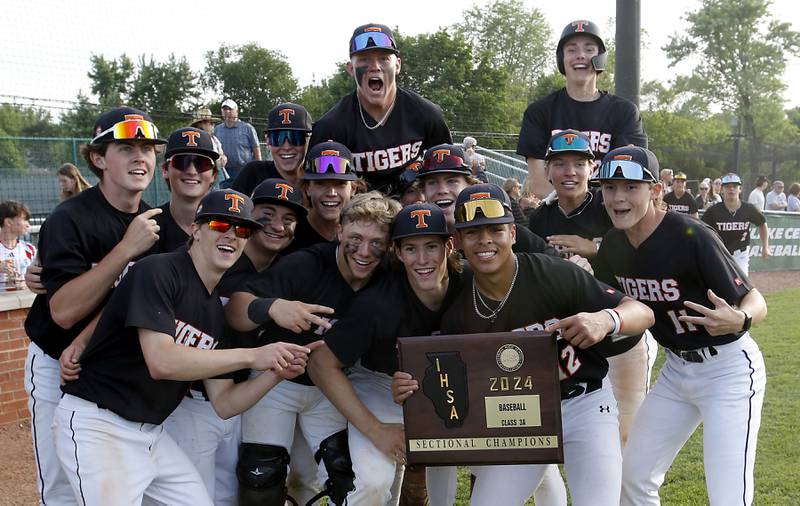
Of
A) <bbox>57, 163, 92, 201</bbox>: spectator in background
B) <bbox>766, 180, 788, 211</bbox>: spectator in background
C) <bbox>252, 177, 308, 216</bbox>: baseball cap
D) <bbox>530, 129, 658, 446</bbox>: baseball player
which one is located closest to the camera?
<bbox>252, 177, 308, 216</bbox>: baseball cap

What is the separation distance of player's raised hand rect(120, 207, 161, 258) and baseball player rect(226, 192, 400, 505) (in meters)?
0.61

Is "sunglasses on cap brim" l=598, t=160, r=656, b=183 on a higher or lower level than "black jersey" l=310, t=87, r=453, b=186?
lower

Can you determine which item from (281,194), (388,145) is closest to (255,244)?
(281,194)

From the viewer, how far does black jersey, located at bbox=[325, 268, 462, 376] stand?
3.95 metres

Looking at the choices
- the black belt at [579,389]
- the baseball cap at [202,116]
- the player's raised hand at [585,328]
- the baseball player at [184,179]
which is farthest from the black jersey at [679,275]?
the baseball cap at [202,116]

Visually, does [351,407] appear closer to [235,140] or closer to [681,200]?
[235,140]

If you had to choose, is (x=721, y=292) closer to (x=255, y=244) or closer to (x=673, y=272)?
(x=673, y=272)

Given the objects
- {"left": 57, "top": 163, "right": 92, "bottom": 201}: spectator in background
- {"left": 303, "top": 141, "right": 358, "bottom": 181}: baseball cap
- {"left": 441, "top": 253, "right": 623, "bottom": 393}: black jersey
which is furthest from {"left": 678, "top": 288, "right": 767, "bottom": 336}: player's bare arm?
{"left": 57, "top": 163, "right": 92, "bottom": 201}: spectator in background

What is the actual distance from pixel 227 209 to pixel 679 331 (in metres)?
2.65

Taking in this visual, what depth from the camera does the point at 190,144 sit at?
14.3 ft

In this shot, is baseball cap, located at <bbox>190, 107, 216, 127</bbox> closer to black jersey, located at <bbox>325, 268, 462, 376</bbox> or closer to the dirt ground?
the dirt ground

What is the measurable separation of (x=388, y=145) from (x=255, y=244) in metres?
1.24

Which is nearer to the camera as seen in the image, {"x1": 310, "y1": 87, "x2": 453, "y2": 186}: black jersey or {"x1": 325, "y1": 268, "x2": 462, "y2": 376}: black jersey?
{"x1": 325, "y1": 268, "x2": 462, "y2": 376}: black jersey

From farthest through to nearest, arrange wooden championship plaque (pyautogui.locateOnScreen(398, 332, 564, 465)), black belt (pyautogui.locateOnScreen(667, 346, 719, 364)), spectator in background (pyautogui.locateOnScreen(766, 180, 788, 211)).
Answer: spectator in background (pyautogui.locateOnScreen(766, 180, 788, 211)) → black belt (pyautogui.locateOnScreen(667, 346, 719, 364)) → wooden championship plaque (pyautogui.locateOnScreen(398, 332, 564, 465))
